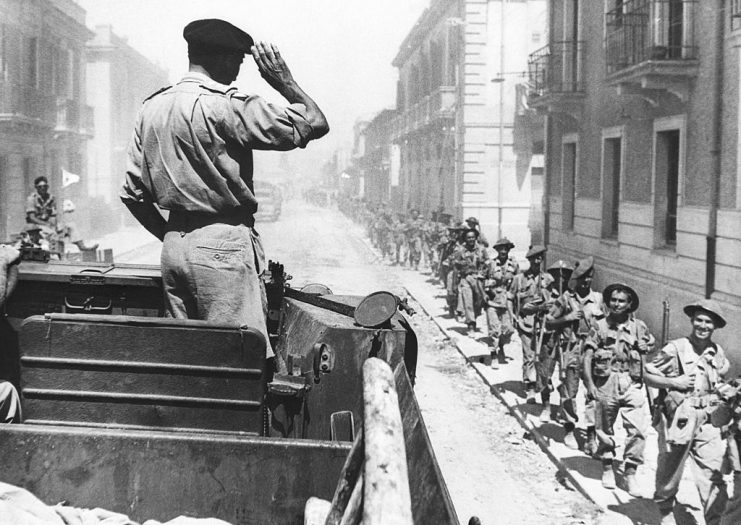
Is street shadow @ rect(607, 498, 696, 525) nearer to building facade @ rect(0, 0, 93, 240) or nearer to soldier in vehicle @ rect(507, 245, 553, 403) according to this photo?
soldier in vehicle @ rect(507, 245, 553, 403)

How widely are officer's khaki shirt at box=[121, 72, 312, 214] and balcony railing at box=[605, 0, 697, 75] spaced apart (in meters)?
10.2

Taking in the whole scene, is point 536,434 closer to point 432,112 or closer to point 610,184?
point 610,184

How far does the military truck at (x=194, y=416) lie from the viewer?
114 inches

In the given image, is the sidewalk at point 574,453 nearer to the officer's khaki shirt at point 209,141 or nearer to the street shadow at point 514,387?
the street shadow at point 514,387

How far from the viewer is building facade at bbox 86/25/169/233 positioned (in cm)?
3866

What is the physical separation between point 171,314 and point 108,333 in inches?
31.4

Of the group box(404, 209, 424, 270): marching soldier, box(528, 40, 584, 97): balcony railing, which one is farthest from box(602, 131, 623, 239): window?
box(404, 209, 424, 270): marching soldier

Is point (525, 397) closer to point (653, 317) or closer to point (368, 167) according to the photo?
point (653, 317)

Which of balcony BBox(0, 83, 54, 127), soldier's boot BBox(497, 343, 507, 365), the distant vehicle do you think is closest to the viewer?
soldier's boot BBox(497, 343, 507, 365)

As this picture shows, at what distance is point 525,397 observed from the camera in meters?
10.3

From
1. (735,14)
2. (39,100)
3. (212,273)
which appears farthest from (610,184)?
(39,100)

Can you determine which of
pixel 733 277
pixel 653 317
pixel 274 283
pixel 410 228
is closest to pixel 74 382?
pixel 274 283

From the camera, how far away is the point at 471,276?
14461 millimetres

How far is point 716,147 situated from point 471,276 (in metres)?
4.41
